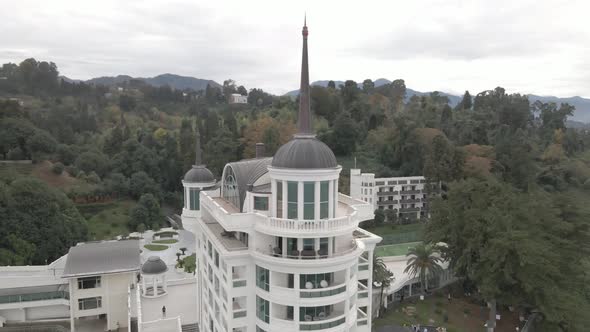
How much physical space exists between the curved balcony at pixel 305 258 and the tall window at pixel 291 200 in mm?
1903

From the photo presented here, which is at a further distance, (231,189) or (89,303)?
(89,303)

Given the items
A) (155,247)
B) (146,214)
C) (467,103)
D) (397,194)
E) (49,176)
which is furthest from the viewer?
(467,103)

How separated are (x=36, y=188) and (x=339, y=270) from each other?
43.8 metres

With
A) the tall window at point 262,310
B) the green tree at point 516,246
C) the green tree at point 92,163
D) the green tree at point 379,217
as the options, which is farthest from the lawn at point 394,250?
the green tree at point 92,163

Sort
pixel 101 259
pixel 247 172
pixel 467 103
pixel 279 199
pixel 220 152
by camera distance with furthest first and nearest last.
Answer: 1. pixel 467 103
2. pixel 220 152
3. pixel 101 259
4. pixel 247 172
5. pixel 279 199

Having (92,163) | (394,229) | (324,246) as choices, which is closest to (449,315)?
(324,246)

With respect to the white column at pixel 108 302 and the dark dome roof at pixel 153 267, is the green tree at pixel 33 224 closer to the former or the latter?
the white column at pixel 108 302

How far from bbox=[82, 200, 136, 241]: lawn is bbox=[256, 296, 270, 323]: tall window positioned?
147 feet

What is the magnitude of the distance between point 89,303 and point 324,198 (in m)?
28.8

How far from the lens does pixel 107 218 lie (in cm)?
6431

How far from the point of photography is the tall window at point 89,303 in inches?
1451

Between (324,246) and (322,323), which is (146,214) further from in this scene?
(322,323)

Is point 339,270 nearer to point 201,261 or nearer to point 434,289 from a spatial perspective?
point 201,261

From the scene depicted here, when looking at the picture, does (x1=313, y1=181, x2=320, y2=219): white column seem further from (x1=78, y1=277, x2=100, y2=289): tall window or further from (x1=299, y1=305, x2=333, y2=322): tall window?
(x1=78, y1=277, x2=100, y2=289): tall window
